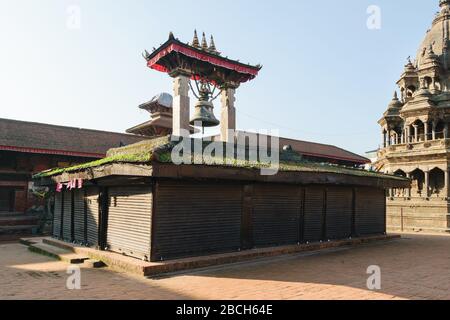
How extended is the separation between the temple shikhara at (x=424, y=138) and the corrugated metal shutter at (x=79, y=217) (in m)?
23.9

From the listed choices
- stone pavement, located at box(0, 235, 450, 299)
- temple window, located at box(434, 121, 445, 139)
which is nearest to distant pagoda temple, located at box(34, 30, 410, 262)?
stone pavement, located at box(0, 235, 450, 299)

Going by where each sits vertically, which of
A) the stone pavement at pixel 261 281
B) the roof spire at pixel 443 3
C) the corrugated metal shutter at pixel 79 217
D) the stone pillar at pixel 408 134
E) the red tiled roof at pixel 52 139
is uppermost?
the roof spire at pixel 443 3

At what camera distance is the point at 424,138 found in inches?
1334

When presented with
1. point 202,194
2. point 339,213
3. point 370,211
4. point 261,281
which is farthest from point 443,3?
point 261,281

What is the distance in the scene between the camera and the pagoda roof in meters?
14.9

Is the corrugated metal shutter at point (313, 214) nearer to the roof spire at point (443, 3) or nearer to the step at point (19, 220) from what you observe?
the step at point (19, 220)

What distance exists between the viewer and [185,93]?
15.0 metres

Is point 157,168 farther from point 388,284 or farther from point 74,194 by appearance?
point 74,194

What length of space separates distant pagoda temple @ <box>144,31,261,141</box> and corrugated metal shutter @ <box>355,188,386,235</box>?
7401 mm

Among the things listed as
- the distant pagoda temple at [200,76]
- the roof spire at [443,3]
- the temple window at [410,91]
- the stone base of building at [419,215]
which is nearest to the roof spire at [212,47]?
the distant pagoda temple at [200,76]

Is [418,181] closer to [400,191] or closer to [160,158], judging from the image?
[400,191]

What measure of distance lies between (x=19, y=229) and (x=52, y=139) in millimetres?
6768

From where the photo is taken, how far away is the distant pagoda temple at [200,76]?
1479 centimetres

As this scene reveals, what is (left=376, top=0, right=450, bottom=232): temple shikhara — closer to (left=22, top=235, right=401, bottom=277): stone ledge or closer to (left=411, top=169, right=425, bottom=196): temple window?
(left=411, top=169, right=425, bottom=196): temple window
